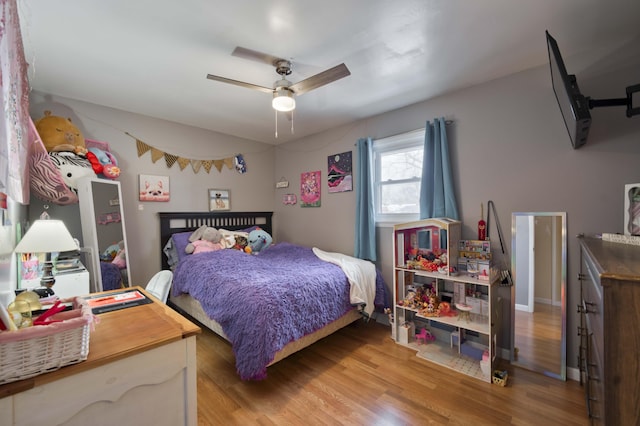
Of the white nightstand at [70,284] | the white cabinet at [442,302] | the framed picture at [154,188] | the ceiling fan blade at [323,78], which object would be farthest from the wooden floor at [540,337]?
the framed picture at [154,188]

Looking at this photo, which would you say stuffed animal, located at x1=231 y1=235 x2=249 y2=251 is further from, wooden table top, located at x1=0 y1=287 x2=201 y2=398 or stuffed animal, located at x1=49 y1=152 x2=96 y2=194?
wooden table top, located at x1=0 y1=287 x2=201 y2=398

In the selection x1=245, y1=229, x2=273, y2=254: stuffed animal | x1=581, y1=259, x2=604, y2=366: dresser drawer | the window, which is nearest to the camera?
x1=581, y1=259, x2=604, y2=366: dresser drawer

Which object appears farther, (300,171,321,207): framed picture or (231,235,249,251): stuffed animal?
(300,171,321,207): framed picture

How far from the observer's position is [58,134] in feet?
7.98

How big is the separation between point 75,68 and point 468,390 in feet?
12.8

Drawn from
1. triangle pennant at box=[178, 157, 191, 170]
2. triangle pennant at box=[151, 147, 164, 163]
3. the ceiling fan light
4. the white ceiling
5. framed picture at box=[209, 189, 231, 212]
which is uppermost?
the white ceiling

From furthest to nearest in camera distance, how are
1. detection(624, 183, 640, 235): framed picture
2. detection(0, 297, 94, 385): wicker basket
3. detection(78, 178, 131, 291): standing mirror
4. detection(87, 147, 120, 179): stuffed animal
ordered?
detection(87, 147, 120, 179): stuffed animal, detection(78, 178, 131, 291): standing mirror, detection(624, 183, 640, 235): framed picture, detection(0, 297, 94, 385): wicker basket

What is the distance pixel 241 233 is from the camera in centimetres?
364

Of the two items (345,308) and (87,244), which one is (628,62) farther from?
(87,244)

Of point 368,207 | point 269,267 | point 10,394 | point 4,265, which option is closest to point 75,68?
point 4,265

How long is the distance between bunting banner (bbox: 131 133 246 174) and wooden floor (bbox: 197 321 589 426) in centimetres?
231

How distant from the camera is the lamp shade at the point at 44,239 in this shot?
151 centimetres

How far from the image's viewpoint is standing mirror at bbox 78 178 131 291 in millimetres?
2510

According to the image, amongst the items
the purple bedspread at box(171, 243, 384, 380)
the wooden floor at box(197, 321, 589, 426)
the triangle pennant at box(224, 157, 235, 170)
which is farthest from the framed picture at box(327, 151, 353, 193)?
the wooden floor at box(197, 321, 589, 426)
